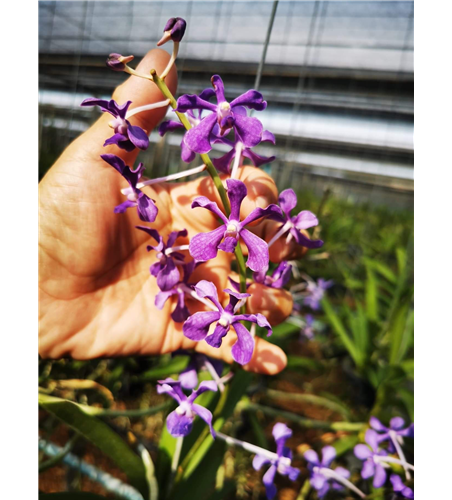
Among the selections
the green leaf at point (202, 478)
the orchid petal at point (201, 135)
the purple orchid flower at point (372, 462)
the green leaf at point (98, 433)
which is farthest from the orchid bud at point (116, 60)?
the purple orchid flower at point (372, 462)

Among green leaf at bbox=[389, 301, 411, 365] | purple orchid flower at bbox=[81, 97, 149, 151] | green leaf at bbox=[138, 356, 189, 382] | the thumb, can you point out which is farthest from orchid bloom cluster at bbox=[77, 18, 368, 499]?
green leaf at bbox=[389, 301, 411, 365]

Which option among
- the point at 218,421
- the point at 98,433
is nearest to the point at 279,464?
the point at 218,421

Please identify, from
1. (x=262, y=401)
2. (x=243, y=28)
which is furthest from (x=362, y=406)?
(x=243, y=28)

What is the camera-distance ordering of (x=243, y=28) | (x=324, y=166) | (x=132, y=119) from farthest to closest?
(x=324, y=166), (x=243, y=28), (x=132, y=119)

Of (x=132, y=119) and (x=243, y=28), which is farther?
(x=243, y=28)

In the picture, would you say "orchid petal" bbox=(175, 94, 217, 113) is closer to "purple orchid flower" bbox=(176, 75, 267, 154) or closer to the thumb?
"purple orchid flower" bbox=(176, 75, 267, 154)

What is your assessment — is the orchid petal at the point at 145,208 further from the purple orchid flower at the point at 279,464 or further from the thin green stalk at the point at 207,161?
the purple orchid flower at the point at 279,464
